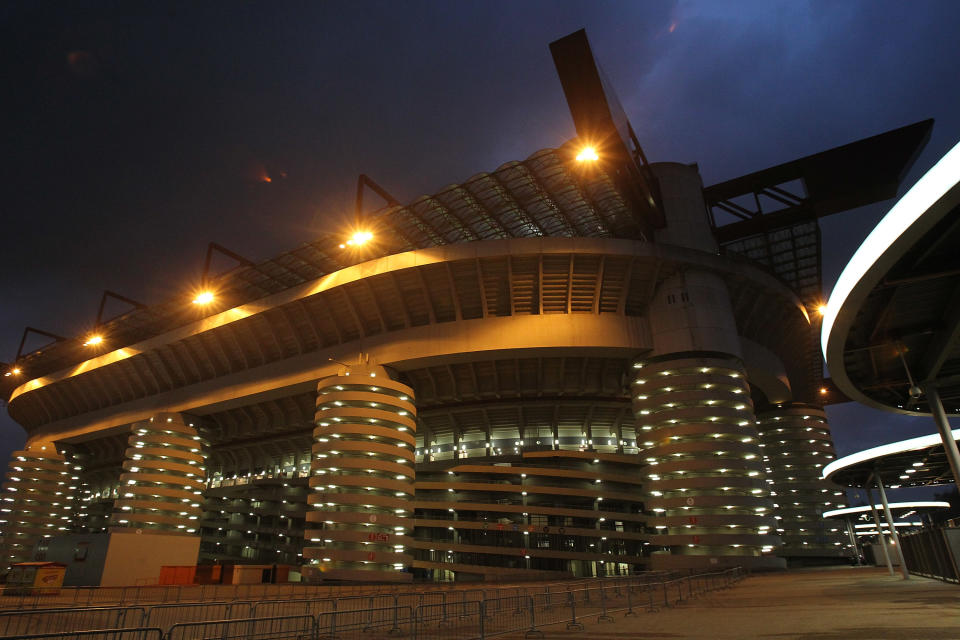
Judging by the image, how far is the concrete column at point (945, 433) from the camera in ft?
40.2

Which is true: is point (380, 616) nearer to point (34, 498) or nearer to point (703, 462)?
point (703, 462)

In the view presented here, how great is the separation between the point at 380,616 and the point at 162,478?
152 ft

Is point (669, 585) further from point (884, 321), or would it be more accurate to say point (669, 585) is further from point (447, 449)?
point (447, 449)

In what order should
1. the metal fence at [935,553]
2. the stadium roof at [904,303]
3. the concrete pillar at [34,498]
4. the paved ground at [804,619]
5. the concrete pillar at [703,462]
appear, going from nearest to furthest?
the stadium roof at [904,303]
the paved ground at [804,619]
the metal fence at [935,553]
the concrete pillar at [703,462]
the concrete pillar at [34,498]

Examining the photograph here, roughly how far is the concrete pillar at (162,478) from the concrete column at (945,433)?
2347 inches

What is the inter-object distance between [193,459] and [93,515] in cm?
4064

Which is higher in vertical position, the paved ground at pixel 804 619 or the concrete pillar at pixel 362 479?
the concrete pillar at pixel 362 479

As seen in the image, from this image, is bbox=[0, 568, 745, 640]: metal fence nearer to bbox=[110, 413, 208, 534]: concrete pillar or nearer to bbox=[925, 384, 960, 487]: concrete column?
bbox=[925, 384, 960, 487]: concrete column

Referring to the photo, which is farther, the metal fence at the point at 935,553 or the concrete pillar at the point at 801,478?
the concrete pillar at the point at 801,478

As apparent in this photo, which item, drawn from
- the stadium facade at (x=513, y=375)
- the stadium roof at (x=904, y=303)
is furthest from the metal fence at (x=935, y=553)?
the stadium facade at (x=513, y=375)

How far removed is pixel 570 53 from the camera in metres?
33.3

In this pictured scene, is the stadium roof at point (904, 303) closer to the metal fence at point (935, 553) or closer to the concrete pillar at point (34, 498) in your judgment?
the metal fence at point (935, 553)

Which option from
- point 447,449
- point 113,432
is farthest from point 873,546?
point 113,432

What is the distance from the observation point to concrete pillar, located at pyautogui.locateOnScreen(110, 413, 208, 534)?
173ft
